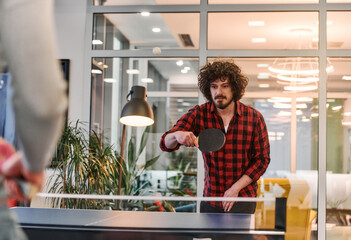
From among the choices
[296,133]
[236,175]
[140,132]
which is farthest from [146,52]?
[236,175]

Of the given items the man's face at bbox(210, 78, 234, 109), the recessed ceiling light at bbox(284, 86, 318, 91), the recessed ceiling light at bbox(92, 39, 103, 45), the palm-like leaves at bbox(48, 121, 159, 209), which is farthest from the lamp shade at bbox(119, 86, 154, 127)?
the recessed ceiling light at bbox(284, 86, 318, 91)

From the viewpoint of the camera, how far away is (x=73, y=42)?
5852 mm

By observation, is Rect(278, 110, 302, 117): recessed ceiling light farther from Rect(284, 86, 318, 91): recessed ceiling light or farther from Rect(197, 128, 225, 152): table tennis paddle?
Rect(197, 128, 225, 152): table tennis paddle

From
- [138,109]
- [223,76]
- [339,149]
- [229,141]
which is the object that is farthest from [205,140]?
[339,149]

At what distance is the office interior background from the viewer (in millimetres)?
5598

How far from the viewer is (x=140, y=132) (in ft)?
18.9

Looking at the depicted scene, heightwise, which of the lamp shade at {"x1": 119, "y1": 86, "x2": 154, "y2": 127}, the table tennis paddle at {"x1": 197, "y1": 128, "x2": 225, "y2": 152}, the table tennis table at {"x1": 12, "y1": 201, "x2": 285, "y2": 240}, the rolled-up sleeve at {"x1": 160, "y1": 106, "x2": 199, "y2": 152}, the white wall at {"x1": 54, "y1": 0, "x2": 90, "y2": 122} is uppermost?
the white wall at {"x1": 54, "y1": 0, "x2": 90, "y2": 122}

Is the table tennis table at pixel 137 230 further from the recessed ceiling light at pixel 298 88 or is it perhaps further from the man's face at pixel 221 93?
the recessed ceiling light at pixel 298 88

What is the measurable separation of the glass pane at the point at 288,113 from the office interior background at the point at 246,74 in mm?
10

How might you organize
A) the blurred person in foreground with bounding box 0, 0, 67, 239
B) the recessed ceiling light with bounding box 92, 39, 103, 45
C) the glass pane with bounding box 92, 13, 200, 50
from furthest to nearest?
1. the recessed ceiling light with bounding box 92, 39, 103, 45
2. the glass pane with bounding box 92, 13, 200, 50
3. the blurred person in foreground with bounding box 0, 0, 67, 239

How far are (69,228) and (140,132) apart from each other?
12.1 ft

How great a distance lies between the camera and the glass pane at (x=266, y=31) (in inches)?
223

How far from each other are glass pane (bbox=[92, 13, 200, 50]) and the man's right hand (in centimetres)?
262

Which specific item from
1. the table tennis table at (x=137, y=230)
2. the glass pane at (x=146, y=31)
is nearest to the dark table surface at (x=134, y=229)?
the table tennis table at (x=137, y=230)
